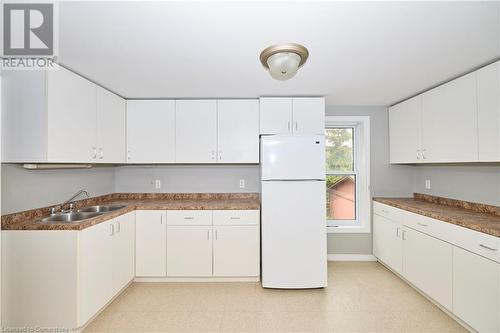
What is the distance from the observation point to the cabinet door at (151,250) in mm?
2760

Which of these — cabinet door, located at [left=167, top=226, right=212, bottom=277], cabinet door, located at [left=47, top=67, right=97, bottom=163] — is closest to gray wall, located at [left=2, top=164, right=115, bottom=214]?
cabinet door, located at [left=47, top=67, right=97, bottom=163]

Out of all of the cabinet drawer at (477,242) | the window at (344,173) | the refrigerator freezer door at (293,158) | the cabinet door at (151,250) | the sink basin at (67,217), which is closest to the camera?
the cabinet drawer at (477,242)

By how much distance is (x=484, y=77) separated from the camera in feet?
6.53

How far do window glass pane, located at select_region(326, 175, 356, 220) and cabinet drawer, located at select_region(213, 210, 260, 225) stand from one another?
54.0 inches

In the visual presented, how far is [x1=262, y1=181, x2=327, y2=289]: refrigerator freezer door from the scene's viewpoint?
103 inches

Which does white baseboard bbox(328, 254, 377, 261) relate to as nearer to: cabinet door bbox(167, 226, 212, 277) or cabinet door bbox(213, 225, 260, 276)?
cabinet door bbox(213, 225, 260, 276)

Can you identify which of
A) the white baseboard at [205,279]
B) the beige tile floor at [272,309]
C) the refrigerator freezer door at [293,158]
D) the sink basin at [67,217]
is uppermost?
the refrigerator freezer door at [293,158]

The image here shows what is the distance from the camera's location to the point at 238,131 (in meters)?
2.98

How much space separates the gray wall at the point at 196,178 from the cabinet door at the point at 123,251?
0.74m

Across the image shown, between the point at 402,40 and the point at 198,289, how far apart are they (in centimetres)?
295

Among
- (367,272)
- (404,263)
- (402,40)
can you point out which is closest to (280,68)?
(402,40)

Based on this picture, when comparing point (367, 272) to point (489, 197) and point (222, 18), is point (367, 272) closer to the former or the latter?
point (489, 197)

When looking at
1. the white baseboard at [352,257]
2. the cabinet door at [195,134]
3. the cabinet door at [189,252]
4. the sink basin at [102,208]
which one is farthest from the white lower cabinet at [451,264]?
the sink basin at [102,208]

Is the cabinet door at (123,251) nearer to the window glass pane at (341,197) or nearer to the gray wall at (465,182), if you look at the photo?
the window glass pane at (341,197)
